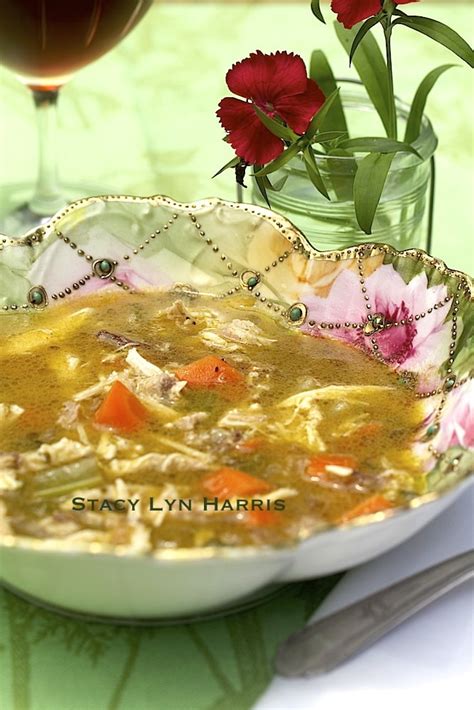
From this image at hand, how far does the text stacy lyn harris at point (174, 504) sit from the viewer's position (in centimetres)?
162

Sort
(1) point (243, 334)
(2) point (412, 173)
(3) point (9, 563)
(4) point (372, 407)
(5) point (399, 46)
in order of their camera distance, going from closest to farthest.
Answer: (3) point (9, 563) < (4) point (372, 407) < (1) point (243, 334) < (2) point (412, 173) < (5) point (399, 46)

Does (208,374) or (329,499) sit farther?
(208,374)

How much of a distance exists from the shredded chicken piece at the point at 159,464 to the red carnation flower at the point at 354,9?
0.91 meters

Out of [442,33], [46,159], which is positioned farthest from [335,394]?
[46,159]

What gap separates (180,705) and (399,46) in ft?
8.59

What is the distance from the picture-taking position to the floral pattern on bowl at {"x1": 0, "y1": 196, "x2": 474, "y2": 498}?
2061 millimetres

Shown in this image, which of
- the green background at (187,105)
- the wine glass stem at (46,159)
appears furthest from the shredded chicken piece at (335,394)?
the wine glass stem at (46,159)

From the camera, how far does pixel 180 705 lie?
5.07 feet

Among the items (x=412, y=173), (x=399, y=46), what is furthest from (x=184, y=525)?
(x=399, y=46)

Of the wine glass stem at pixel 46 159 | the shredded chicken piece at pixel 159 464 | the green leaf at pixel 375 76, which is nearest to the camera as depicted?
the shredded chicken piece at pixel 159 464

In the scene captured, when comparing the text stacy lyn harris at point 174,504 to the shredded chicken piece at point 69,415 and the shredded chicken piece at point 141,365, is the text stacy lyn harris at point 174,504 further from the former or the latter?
the shredded chicken piece at point 141,365

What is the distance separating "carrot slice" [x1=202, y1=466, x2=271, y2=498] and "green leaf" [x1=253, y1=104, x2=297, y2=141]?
759 mm

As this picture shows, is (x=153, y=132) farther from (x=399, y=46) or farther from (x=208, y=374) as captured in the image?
(x=208, y=374)

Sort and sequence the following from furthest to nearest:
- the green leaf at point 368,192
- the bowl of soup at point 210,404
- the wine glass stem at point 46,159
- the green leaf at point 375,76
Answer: the wine glass stem at point 46,159, the green leaf at point 375,76, the green leaf at point 368,192, the bowl of soup at point 210,404
